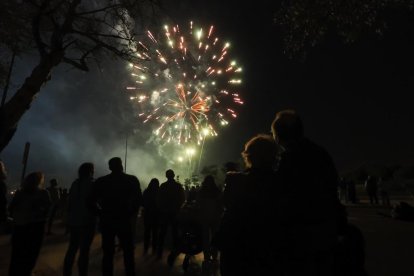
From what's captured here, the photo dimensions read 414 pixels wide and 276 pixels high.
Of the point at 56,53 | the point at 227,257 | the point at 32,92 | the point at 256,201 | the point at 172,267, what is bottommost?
the point at 172,267

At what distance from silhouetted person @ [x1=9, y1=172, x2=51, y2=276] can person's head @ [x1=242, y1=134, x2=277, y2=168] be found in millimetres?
4238

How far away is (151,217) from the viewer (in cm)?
974

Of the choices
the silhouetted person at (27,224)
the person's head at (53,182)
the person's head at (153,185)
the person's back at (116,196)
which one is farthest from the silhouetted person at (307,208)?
the person's head at (53,182)

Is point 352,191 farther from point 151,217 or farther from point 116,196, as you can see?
point 116,196

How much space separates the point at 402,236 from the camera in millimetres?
11055

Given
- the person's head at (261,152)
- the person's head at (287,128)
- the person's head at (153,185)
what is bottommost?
the person's head at (261,152)

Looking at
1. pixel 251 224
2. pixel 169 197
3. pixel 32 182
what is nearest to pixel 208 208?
pixel 169 197

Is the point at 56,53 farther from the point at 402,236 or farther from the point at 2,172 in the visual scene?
the point at 402,236

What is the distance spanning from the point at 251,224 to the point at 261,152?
599mm

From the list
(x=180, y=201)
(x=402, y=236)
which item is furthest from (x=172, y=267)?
(x=402, y=236)

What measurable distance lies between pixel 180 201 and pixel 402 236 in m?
6.99

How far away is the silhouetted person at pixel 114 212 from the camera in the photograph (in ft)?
18.1

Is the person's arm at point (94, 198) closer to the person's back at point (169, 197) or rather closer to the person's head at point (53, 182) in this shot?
the person's back at point (169, 197)

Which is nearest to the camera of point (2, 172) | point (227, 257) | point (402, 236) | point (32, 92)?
point (227, 257)
